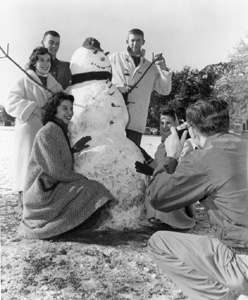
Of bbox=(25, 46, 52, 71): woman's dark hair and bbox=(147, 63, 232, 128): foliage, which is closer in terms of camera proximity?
bbox=(25, 46, 52, 71): woman's dark hair

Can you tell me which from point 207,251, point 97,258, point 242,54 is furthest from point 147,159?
point 242,54

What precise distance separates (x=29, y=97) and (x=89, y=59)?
0.73 meters

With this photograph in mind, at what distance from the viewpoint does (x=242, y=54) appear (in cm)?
2570

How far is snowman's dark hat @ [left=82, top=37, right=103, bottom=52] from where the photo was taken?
157 inches

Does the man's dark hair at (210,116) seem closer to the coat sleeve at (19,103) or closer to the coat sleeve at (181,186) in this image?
the coat sleeve at (181,186)

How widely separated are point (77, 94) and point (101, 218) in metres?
1.19

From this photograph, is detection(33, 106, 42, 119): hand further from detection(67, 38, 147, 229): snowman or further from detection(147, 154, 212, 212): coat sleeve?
detection(147, 154, 212, 212): coat sleeve

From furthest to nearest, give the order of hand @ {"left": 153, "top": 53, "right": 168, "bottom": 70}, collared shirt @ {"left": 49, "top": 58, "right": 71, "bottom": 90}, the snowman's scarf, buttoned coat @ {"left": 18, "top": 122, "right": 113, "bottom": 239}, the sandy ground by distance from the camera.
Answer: hand @ {"left": 153, "top": 53, "right": 168, "bottom": 70}, collared shirt @ {"left": 49, "top": 58, "right": 71, "bottom": 90}, the snowman's scarf, buttoned coat @ {"left": 18, "top": 122, "right": 113, "bottom": 239}, the sandy ground

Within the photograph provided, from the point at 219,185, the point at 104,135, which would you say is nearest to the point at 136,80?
the point at 104,135

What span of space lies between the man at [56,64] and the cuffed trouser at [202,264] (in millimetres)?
2359

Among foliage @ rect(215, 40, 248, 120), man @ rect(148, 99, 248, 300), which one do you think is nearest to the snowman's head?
man @ rect(148, 99, 248, 300)

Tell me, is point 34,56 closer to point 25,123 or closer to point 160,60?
point 25,123

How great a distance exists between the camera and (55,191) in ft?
11.1

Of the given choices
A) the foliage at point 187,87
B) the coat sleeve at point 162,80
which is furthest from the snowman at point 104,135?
the foliage at point 187,87
